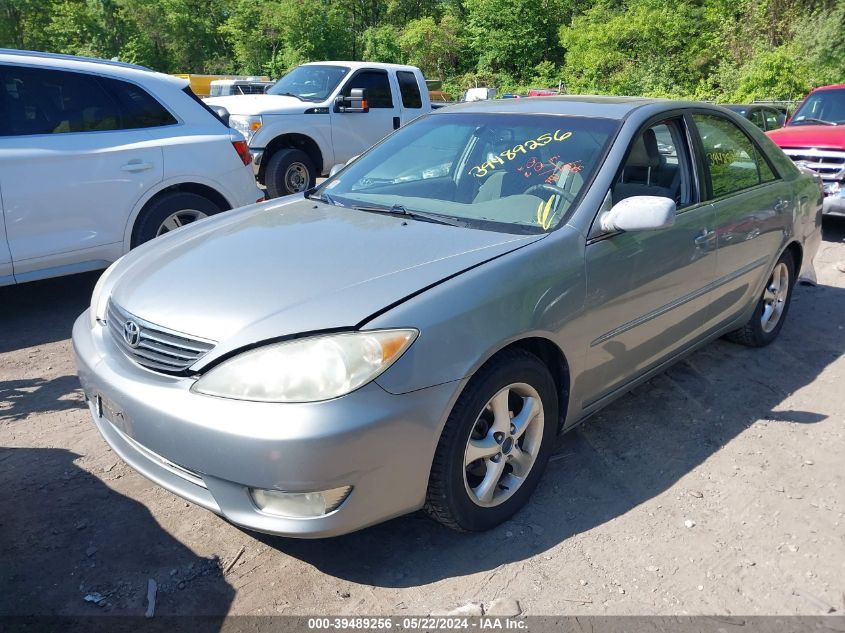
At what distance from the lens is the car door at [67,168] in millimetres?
4727

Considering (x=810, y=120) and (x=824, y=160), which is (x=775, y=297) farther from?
(x=810, y=120)

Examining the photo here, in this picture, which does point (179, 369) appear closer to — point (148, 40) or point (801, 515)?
point (801, 515)

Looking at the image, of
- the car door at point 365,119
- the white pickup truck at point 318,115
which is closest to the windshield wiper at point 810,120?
the white pickup truck at point 318,115

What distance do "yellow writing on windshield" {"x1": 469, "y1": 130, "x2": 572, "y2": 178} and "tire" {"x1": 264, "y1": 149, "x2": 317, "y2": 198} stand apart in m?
5.96

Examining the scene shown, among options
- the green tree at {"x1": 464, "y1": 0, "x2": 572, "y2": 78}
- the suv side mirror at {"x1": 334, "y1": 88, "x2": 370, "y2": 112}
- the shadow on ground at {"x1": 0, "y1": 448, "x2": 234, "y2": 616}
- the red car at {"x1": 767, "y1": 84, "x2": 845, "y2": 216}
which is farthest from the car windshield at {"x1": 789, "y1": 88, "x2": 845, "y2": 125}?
the green tree at {"x1": 464, "y1": 0, "x2": 572, "y2": 78}

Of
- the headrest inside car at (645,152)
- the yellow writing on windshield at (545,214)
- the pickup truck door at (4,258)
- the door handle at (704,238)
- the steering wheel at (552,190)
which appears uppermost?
the headrest inside car at (645,152)

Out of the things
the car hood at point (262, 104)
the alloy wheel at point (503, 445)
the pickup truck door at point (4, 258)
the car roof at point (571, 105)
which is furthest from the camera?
the car hood at point (262, 104)

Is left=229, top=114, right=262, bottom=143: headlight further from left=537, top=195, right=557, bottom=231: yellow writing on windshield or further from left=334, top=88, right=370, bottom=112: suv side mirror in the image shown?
left=537, top=195, right=557, bottom=231: yellow writing on windshield

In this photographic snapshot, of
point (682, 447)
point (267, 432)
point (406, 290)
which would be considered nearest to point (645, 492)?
point (682, 447)

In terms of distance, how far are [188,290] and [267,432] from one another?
0.77 m

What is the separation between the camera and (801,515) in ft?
10.0

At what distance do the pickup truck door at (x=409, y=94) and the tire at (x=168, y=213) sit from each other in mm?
5831

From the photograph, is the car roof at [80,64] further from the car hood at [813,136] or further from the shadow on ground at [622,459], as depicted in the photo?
the car hood at [813,136]

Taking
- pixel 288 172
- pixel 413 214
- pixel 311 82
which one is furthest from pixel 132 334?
pixel 311 82
